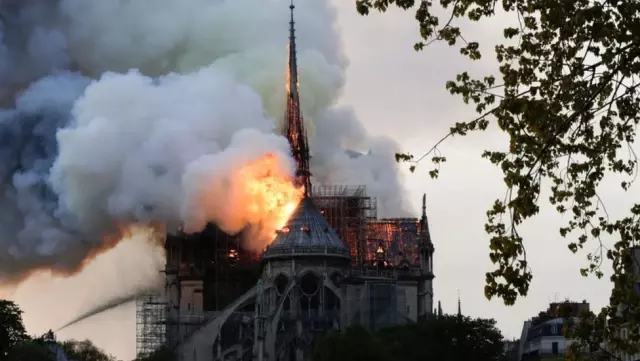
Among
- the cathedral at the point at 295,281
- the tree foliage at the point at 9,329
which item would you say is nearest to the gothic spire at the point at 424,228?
the cathedral at the point at 295,281

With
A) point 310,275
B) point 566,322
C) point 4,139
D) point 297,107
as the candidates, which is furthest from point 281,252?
point 566,322

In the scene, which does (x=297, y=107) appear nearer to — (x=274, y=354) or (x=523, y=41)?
(x=274, y=354)

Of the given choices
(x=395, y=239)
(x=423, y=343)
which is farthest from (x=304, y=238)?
(x=423, y=343)

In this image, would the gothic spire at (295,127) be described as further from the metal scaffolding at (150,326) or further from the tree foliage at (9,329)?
the tree foliage at (9,329)

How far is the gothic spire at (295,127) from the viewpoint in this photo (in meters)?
175

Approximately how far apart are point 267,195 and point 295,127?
36.3ft

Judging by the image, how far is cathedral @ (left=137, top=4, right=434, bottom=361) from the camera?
548ft

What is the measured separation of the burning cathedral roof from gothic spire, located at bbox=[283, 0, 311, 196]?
2.88 metres

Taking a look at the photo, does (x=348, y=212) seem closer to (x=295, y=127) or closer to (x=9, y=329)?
(x=295, y=127)

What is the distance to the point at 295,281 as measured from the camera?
172 m

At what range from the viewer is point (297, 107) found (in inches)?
7042


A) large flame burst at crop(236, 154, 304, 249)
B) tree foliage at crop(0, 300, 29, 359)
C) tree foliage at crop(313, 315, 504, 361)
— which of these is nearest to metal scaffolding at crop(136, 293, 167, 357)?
large flame burst at crop(236, 154, 304, 249)

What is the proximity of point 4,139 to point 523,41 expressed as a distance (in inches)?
4924

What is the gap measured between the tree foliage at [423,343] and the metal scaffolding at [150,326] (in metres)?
28.4
